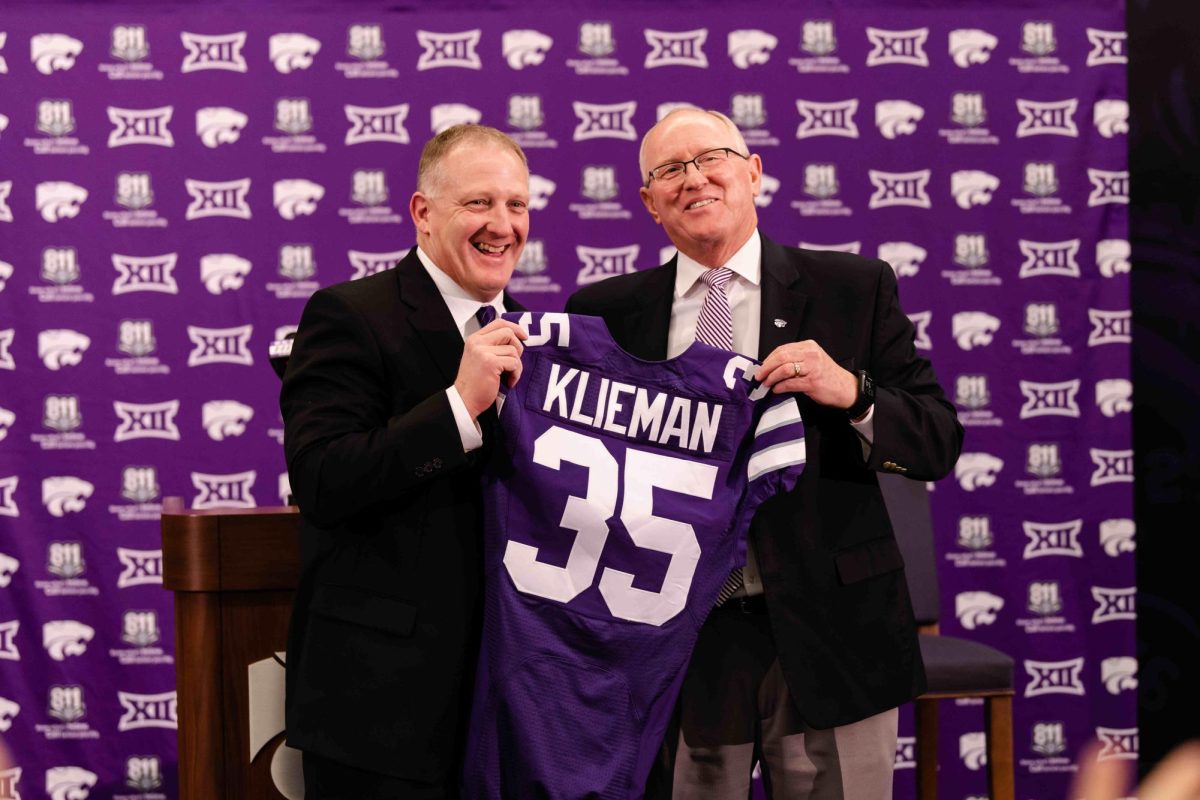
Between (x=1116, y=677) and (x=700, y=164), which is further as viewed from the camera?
(x=1116, y=677)

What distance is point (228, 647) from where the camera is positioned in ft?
7.75

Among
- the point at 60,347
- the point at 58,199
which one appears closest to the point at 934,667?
the point at 60,347

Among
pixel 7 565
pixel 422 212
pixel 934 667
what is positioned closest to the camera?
pixel 422 212

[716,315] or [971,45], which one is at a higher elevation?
[971,45]

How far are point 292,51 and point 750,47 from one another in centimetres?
165

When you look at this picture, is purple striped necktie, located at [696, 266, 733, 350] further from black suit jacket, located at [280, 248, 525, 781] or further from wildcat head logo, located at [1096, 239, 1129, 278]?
wildcat head logo, located at [1096, 239, 1129, 278]

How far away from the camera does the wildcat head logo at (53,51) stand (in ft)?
13.4

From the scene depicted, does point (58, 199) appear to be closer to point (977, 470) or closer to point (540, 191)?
point (540, 191)

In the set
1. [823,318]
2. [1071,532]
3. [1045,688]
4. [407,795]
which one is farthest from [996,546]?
[407,795]

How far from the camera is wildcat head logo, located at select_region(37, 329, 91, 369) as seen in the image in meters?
4.10

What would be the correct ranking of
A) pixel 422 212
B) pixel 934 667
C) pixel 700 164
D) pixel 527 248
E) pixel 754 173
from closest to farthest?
pixel 422 212, pixel 700 164, pixel 754 173, pixel 934 667, pixel 527 248

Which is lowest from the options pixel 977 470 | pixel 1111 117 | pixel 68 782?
pixel 68 782

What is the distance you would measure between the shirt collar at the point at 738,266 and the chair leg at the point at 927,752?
1866mm

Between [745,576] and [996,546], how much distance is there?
2.45 meters
